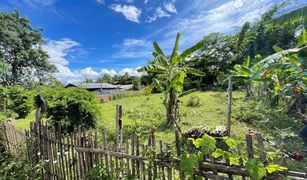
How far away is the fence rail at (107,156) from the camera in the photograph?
2.44 metres

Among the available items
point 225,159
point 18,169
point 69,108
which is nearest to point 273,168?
point 225,159

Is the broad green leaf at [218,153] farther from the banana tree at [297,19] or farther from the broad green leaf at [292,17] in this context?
the broad green leaf at [292,17]

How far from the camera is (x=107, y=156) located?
3.62 meters

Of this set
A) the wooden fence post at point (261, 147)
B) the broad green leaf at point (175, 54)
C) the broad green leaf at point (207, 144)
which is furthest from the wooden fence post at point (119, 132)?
the broad green leaf at point (175, 54)

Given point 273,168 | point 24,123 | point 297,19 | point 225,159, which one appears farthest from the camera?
point 24,123

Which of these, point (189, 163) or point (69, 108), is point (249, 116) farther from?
point (189, 163)

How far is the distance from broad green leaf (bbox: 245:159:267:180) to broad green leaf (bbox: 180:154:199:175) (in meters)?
0.56

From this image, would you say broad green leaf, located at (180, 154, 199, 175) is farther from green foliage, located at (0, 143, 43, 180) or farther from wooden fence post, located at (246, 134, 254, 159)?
green foliage, located at (0, 143, 43, 180)

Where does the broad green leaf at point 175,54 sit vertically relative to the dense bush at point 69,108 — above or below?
above

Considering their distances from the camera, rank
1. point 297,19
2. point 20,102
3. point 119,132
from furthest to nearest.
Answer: point 20,102 < point 297,19 < point 119,132

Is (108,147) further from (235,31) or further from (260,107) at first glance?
(235,31)

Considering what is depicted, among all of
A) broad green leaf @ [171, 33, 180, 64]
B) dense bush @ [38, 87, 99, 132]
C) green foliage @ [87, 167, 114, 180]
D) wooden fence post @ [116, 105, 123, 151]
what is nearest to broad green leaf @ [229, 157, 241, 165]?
wooden fence post @ [116, 105, 123, 151]

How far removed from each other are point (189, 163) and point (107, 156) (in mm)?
1593

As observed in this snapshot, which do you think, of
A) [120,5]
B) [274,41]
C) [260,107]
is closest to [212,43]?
[274,41]
